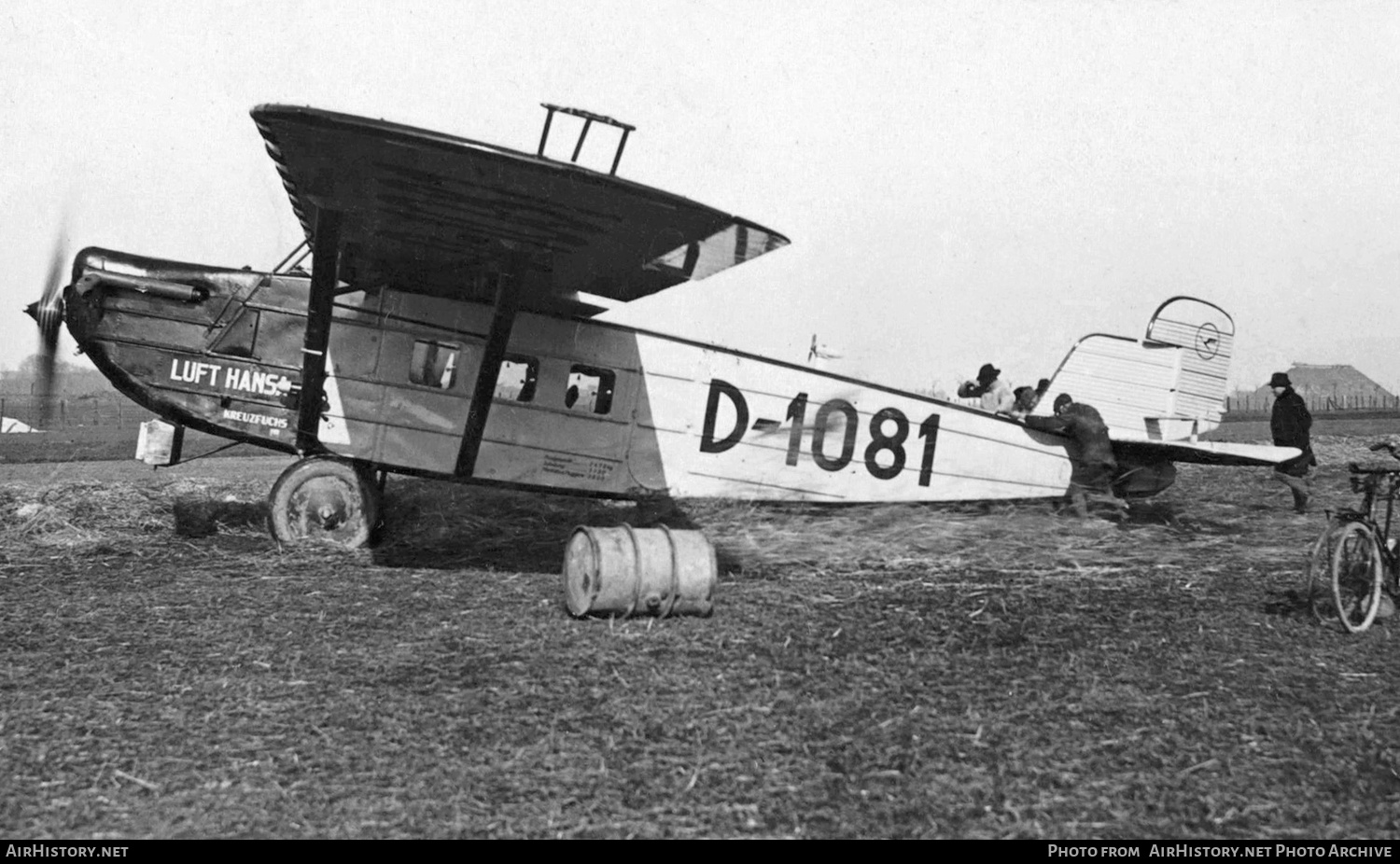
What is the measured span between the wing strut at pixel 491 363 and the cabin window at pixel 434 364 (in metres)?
0.29

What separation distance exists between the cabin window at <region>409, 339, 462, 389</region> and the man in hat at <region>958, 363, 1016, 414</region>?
21.8 feet

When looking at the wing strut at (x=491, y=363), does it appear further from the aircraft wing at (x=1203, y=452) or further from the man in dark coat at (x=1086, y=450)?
the aircraft wing at (x=1203, y=452)

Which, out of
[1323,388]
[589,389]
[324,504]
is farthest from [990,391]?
[1323,388]

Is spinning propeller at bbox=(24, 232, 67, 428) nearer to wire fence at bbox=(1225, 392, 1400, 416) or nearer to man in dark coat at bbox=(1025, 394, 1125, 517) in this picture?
Result: man in dark coat at bbox=(1025, 394, 1125, 517)

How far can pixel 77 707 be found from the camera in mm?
4398

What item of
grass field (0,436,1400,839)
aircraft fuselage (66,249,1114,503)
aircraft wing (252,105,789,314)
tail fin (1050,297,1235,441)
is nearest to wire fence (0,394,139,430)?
aircraft fuselage (66,249,1114,503)

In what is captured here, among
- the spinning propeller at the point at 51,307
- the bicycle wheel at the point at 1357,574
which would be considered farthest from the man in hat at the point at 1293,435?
the spinning propeller at the point at 51,307

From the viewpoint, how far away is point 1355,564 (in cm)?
631

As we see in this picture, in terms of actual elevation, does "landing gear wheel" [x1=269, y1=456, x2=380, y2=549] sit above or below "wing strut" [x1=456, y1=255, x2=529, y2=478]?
below

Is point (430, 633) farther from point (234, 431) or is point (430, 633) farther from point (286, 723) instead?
point (234, 431)

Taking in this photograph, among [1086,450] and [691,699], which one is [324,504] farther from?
[1086,450]

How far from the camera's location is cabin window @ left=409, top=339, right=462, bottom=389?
911 cm

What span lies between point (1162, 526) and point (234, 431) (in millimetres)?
9077

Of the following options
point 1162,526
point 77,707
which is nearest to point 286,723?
point 77,707
